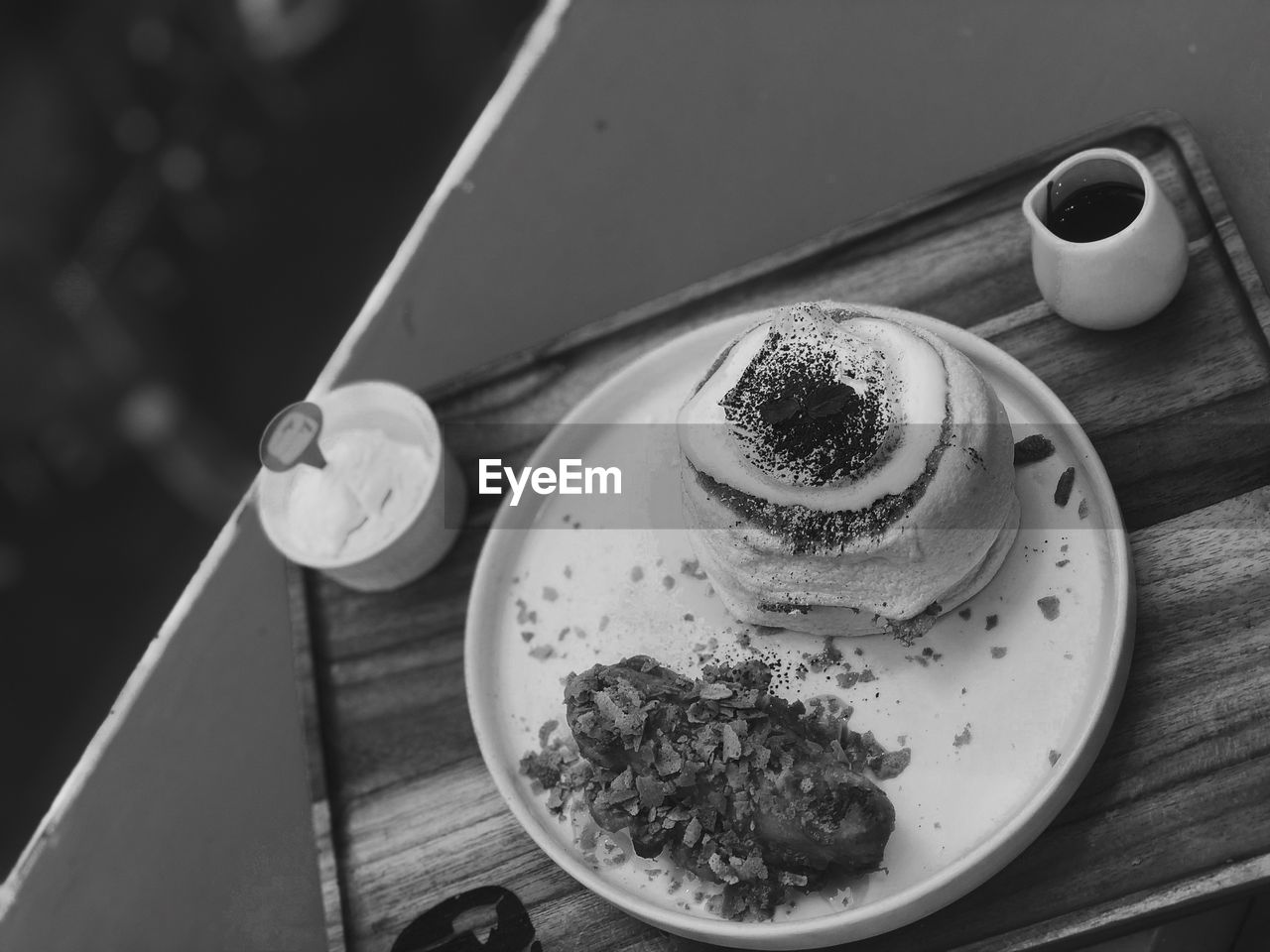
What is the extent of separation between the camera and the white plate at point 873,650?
1.60m

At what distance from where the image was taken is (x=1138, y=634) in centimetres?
169

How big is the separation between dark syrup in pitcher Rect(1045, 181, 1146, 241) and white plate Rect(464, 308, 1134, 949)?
0.67ft

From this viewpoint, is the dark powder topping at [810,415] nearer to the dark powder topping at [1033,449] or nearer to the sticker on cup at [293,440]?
the dark powder topping at [1033,449]

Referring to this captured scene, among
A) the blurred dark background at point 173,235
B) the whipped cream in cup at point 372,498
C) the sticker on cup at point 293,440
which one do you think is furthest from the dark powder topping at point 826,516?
the blurred dark background at point 173,235

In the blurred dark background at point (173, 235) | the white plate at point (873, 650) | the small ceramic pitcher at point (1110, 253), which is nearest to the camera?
the white plate at point (873, 650)

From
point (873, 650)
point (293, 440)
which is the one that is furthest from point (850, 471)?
point (293, 440)

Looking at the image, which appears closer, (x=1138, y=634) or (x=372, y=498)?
(x=1138, y=634)

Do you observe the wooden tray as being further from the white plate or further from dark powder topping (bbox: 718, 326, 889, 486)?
dark powder topping (bbox: 718, 326, 889, 486)

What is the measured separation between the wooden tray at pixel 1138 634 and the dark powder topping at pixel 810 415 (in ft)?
1.30

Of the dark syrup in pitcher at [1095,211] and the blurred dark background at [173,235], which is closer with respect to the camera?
the dark syrup in pitcher at [1095,211]

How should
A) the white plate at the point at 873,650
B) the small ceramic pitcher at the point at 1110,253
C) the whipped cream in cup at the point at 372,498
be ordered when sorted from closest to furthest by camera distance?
the white plate at the point at 873,650 < the small ceramic pitcher at the point at 1110,253 < the whipped cream in cup at the point at 372,498

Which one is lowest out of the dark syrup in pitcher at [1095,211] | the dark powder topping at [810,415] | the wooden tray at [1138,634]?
the wooden tray at [1138,634]

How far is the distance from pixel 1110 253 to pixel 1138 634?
53 centimetres

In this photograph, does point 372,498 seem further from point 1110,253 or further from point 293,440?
point 1110,253
